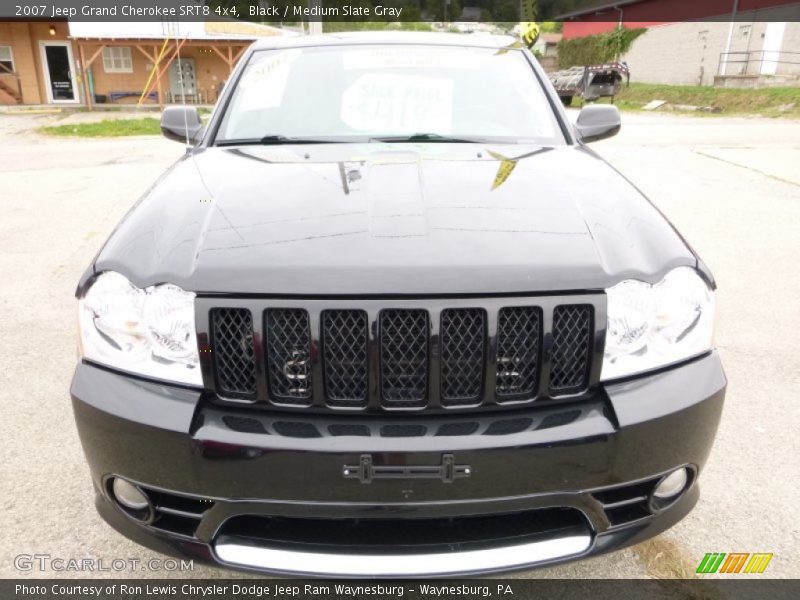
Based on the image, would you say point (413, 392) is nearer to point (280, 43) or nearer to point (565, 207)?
point (565, 207)

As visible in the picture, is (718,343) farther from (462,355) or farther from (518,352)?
(462,355)

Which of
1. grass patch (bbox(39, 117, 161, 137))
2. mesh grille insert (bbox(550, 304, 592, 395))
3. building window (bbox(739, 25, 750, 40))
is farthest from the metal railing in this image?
mesh grille insert (bbox(550, 304, 592, 395))

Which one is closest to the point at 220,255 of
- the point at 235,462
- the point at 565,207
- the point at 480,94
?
the point at 235,462

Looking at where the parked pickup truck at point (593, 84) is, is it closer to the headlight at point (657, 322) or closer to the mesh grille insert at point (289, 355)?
the headlight at point (657, 322)

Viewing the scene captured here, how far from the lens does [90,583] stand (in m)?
2.00

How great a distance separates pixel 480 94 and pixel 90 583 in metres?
2.44

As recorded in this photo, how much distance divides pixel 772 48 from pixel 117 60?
28.2 m

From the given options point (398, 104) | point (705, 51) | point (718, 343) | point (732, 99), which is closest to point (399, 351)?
point (398, 104)

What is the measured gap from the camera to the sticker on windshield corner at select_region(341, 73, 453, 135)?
2801mm

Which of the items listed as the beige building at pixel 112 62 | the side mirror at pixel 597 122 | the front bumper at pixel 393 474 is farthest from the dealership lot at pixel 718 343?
the beige building at pixel 112 62

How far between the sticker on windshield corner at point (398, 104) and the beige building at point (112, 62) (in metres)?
24.8

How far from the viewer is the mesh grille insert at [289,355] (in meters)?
1.57

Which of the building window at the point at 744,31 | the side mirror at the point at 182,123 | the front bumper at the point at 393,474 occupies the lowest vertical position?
the front bumper at the point at 393,474

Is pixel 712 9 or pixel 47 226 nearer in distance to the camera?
pixel 47 226
